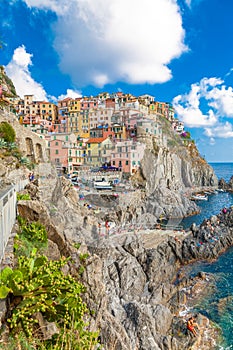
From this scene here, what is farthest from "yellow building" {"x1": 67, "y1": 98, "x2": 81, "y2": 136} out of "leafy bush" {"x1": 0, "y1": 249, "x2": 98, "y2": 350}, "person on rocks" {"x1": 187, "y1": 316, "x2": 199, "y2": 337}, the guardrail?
"leafy bush" {"x1": 0, "y1": 249, "x2": 98, "y2": 350}

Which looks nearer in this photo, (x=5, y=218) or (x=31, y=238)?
(x=5, y=218)

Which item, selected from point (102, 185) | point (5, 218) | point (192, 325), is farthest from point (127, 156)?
point (5, 218)

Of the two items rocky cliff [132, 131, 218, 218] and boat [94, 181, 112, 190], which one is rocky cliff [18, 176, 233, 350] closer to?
rocky cliff [132, 131, 218, 218]

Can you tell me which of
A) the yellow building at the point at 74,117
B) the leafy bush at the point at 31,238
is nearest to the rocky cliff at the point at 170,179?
the yellow building at the point at 74,117

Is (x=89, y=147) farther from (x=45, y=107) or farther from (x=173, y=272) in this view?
(x=173, y=272)

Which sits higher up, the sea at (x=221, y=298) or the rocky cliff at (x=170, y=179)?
the rocky cliff at (x=170, y=179)

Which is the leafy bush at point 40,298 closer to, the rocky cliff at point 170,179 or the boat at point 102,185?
the boat at point 102,185

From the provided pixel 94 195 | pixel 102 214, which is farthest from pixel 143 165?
pixel 102 214

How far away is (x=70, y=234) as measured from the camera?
22.1m

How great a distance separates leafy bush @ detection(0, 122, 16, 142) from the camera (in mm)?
35972

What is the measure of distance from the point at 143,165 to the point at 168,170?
10.2m

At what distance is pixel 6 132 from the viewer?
36.6m

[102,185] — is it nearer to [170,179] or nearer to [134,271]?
[170,179]

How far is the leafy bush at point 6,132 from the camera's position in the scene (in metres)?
36.0
